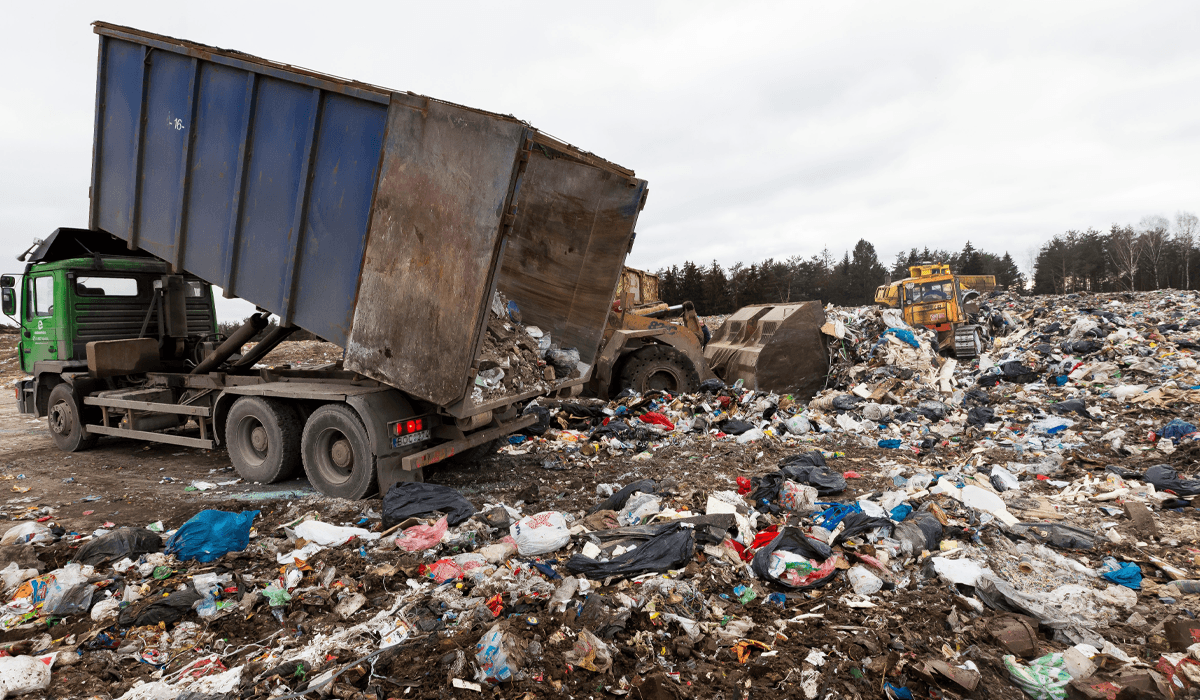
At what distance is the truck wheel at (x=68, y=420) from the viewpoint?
7293mm

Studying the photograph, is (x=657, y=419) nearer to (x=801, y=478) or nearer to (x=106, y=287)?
(x=801, y=478)

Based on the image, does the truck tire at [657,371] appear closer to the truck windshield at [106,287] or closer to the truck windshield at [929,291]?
the truck windshield at [106,287]

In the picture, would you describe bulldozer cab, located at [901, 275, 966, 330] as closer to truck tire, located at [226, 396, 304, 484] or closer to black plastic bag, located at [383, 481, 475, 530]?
black plastic bag, located at [383, 481, 475, 530]

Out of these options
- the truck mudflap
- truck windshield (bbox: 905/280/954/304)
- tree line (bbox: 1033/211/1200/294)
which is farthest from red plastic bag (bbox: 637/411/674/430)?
tree line (bbox: 1033/211/1200/294)

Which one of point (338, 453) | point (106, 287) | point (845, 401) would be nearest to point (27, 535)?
point (338, 453)

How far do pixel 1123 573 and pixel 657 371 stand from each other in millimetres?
6602

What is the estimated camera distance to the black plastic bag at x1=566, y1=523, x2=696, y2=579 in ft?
10.8

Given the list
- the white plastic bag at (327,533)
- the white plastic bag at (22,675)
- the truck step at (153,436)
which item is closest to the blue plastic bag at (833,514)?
the white plastic bag at (327,533)

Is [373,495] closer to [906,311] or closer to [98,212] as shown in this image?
[98,212]

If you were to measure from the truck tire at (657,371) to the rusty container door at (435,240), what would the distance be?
5.41 metres

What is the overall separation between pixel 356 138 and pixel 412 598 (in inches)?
127

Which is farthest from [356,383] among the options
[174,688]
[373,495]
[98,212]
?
[98,212]

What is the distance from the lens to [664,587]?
10.1 feet

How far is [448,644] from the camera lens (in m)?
2.66
